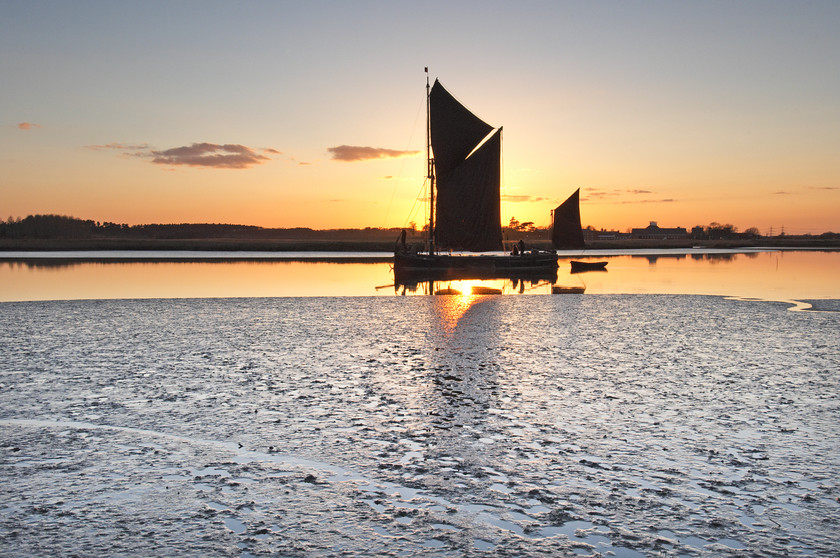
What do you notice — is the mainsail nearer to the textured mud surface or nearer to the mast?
the mast

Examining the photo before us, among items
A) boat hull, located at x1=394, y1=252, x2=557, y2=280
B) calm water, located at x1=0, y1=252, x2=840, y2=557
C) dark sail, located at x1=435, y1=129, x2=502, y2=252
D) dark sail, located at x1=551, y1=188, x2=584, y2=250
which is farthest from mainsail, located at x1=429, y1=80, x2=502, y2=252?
calm water, located at x1=0, y1=252, x2=840, y2=557

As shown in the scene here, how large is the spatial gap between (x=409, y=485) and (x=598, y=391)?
485 cm

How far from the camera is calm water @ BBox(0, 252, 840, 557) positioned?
5.06 m

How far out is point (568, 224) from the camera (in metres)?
70.6

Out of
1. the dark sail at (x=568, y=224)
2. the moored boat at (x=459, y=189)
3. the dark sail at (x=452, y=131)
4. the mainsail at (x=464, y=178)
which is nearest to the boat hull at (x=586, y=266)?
the moored boat at (x=459, y=189)

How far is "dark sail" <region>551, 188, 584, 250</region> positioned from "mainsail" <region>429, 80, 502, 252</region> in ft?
71.5

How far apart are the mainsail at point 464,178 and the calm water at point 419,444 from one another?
3443 cm

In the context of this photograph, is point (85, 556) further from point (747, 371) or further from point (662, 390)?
point (747, 371)

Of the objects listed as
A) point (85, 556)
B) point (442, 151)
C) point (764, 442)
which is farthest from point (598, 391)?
point (442, 151)

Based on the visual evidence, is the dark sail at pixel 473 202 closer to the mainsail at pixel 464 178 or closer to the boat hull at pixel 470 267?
the mainsail at pixel 464 178

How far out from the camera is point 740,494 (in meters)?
5.77

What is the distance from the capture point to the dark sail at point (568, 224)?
7012 cm

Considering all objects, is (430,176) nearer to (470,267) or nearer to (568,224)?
(470,267)

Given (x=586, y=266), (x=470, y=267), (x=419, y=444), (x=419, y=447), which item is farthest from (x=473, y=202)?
(x=419, y=447)
